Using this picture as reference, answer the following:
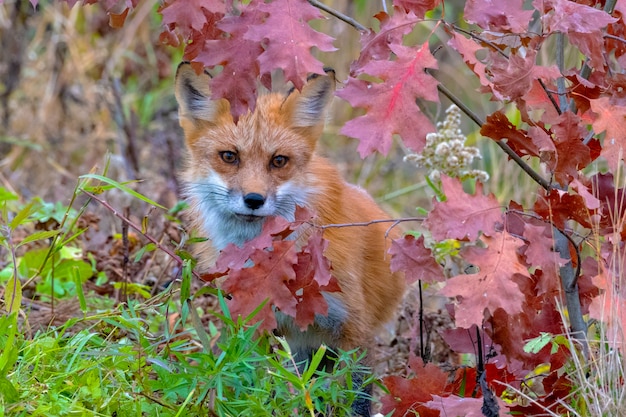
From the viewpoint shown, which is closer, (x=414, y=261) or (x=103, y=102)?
(x=414, y=261)

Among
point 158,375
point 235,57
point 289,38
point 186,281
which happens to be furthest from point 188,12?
point 158,375

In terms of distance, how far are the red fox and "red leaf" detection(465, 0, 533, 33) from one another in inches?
57.9

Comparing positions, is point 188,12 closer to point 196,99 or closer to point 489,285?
point 489,285

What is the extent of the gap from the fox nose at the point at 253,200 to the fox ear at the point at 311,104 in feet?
1.90

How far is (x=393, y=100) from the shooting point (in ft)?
8.24

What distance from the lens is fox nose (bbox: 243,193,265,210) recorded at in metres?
3.85

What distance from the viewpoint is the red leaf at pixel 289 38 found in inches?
99.3

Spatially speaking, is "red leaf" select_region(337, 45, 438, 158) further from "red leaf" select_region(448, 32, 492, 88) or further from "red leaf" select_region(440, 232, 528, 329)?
"red leaf" select_region(440, 232, 528, 329)

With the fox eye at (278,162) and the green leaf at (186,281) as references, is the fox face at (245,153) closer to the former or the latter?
the fox eye at (278,162)

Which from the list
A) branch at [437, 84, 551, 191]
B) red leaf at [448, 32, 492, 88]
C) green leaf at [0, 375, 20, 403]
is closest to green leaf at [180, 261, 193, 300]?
green leaf at [0, 375, 20, 403]

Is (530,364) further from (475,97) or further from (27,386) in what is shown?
(475,97)

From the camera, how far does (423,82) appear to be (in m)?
2.53

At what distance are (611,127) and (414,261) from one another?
2.58 feet

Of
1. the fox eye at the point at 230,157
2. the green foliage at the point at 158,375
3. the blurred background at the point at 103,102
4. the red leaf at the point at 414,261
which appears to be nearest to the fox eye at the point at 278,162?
the fox eye at the point at 230,157
